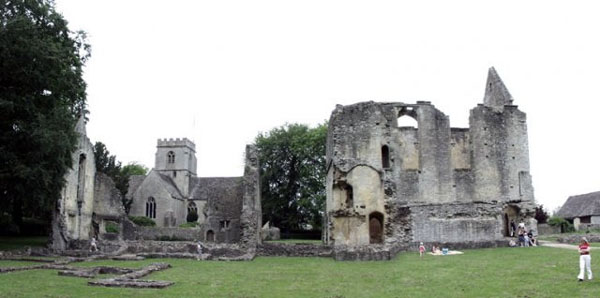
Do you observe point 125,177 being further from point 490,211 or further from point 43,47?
point 490,211

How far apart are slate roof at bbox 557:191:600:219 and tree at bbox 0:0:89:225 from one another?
148 feet

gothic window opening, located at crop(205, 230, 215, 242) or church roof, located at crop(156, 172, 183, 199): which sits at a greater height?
church roof, located at crop(156, 172, 183, 199)

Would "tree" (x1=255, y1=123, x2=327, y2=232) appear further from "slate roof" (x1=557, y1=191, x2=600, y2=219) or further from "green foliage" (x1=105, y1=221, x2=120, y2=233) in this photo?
"slate roof" (x1=557, y1=191, x2=600, y2=219)

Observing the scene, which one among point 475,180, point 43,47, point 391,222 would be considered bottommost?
point 391,222

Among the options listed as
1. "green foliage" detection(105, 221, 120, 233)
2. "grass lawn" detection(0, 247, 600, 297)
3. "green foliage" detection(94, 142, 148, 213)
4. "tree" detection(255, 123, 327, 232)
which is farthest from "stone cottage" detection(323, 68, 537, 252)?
"green foliage" detection(94, 142, 148, 213)

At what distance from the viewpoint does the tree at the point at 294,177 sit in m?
47.3

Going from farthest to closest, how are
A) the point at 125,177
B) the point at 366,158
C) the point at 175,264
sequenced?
1. the point at 125,177
2. the point at 366,158
3. the point at 175,264

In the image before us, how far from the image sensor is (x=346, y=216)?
99.0ft

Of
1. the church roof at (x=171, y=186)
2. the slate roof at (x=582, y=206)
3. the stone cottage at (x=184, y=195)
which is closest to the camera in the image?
the stone cottage at (x=184, y=195)

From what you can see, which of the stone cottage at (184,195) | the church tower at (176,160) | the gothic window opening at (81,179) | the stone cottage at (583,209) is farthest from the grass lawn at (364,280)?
the church tower at (176,160)

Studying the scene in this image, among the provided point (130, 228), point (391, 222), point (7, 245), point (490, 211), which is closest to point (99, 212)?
point (130, 228)

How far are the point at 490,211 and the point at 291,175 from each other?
24.9 metres

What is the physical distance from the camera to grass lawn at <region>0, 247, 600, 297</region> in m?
12.0

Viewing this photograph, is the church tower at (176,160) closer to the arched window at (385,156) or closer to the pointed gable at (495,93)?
the arched window at (385,156)
